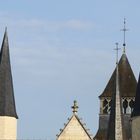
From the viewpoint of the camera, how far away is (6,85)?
48000 mm

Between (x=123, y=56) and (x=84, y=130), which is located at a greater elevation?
(x=123, y=56)

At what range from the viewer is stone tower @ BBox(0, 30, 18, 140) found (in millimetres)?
47219

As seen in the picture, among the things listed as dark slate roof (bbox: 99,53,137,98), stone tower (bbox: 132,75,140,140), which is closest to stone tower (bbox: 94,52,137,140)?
dark slate roof (bbox: 99,53,137,98)

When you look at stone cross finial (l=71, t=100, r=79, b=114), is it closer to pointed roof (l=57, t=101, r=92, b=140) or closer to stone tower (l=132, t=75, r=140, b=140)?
pointed roof (l=57, t=101, r=92, b=140)

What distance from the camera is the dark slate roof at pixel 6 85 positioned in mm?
47469

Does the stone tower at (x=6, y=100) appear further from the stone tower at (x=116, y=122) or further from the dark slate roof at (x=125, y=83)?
the dark slate roof at (x=125, y=83)

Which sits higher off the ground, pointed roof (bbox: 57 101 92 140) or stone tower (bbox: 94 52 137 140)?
stone tower (bbox: 94 52 137 140)

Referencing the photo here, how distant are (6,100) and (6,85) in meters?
0.89

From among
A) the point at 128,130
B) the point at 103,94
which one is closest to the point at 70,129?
the point at 128,130

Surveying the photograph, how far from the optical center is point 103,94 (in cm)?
6025

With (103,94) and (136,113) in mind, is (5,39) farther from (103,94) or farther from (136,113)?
(103,94)

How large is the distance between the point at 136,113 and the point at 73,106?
193 inches

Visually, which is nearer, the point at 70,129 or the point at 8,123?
the point at 8,123

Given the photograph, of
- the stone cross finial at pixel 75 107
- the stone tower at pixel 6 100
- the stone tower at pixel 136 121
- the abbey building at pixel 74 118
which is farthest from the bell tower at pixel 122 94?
the stone tower at pixel 6 100
